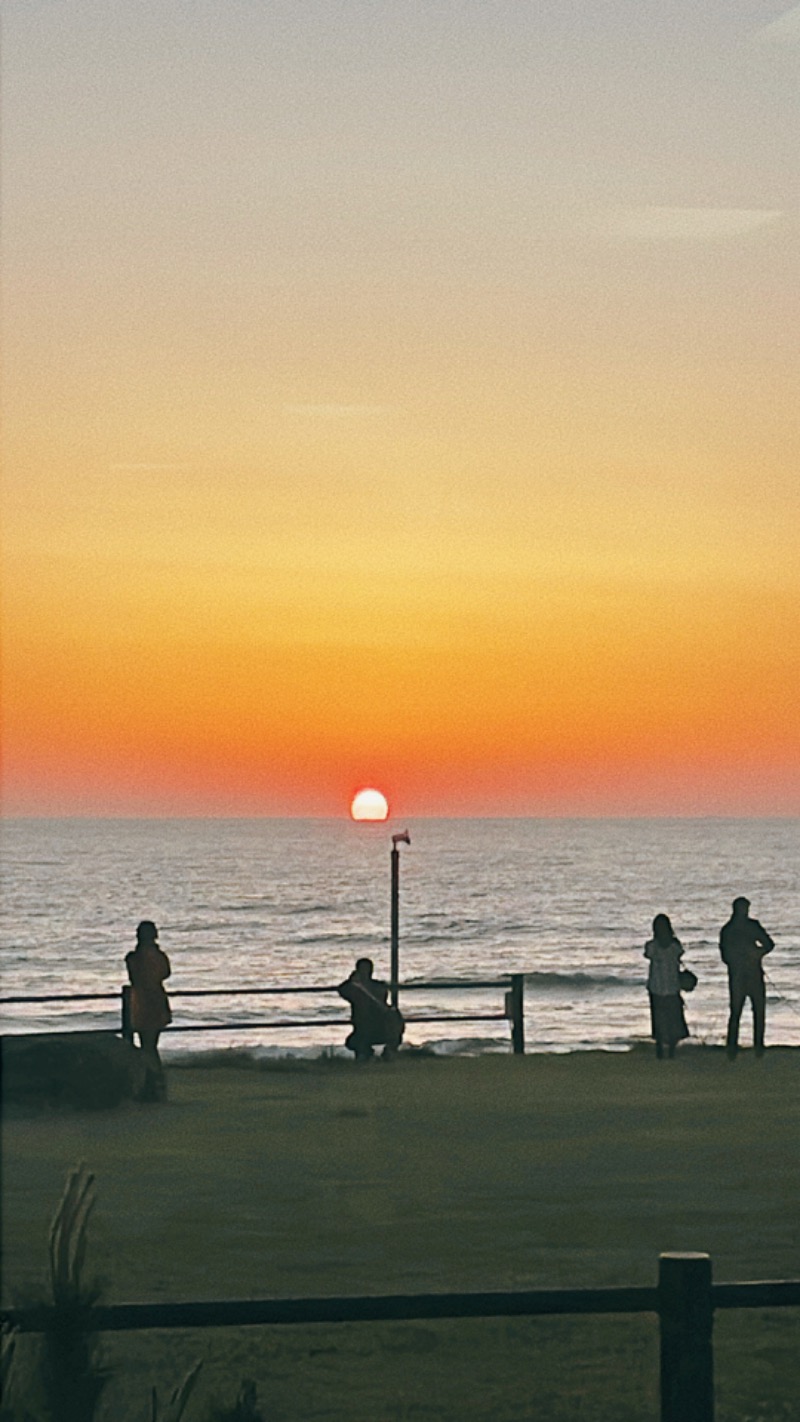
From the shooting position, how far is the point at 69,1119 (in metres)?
14.0

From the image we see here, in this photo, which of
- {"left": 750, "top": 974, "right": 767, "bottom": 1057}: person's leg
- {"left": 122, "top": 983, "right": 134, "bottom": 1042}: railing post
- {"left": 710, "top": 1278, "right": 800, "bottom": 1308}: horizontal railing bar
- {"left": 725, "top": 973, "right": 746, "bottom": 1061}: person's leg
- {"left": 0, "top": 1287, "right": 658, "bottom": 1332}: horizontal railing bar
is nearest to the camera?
{"left": 0, "top": 1287, "right": 658, "bottom": 1332}: horizontal railing bar

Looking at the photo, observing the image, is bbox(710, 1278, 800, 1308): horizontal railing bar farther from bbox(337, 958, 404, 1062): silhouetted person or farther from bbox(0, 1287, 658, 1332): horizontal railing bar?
bbox(337, 958, 404, 1062): silhouetted person

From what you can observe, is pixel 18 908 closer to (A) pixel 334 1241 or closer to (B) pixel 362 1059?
(B) pixel 362 1059

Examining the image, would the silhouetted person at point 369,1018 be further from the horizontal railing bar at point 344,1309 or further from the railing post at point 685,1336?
the horizontal railing bar at point 344,1309

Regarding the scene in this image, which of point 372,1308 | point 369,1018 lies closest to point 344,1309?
point 372,1308

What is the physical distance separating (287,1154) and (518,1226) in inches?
148

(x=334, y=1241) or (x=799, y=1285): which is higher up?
(x=799, y=1285)

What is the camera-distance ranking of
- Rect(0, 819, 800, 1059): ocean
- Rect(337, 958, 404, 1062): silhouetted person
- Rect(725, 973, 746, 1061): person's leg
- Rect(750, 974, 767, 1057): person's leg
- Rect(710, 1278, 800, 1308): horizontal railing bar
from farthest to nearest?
Rect(0, 819, 800, 1059): ocean
Rect(337, 958, 404, 1062): silhouetted person
Rect(750, 974, 767, 1057): person's leg
Rect(725, 973, 746, 1061): person's leg
Rect(710, 1278, 800, 1308): horizontal railing bar

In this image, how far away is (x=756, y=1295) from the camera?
5820mm

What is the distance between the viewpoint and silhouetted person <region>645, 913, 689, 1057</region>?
23328mm

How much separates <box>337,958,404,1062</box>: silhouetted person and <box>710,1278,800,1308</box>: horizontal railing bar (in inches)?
686

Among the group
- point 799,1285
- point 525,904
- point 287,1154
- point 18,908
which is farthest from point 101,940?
point 799,1285

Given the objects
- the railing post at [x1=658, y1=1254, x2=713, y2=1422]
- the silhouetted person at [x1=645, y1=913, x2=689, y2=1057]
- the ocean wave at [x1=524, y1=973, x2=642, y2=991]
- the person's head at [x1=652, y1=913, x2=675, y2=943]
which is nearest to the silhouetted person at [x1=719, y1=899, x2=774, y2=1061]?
the silhouetted person at [x1=645, y1=913, x2=689, y2=1057]

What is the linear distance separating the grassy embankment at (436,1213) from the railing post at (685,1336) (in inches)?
70.6
